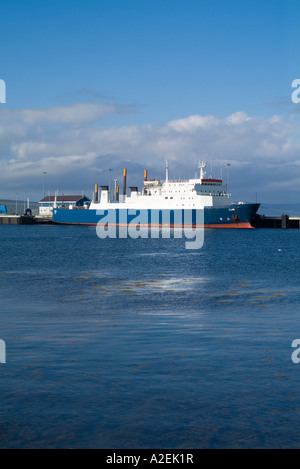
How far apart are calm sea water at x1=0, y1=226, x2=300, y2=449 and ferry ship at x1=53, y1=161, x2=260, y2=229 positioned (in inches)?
3278

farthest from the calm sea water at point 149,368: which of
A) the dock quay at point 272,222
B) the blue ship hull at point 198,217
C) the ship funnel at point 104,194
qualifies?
the ship funnel at point 104,194

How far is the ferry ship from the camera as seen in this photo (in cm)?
11219

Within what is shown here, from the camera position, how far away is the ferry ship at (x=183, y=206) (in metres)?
112

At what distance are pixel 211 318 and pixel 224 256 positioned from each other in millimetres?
34812

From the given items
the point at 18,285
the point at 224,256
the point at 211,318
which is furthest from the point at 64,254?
the point at 211,318

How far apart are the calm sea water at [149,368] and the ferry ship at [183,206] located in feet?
273

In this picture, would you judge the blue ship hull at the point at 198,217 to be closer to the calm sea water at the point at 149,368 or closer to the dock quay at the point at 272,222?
the dock quay at the point at 272,222

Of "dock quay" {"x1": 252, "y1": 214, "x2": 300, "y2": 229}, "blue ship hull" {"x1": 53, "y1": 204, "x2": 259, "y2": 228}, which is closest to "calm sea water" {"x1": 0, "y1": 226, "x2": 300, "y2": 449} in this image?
"blue ship hull" {"x1": 53, "y1": 204, "x2": 259, "y2": 228}

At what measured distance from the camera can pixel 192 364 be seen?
1351 cm

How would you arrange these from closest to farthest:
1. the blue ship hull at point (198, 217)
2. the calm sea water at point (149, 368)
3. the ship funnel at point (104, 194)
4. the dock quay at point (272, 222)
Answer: the calm sea water at point (149, 368)
the blue ship hull at point (198, 217)
the dock quay at point (272, 222)
the ship funnel at point (104, 194)

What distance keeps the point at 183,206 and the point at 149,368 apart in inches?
3978

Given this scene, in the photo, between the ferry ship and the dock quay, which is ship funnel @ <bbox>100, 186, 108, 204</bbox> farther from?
the dock quay

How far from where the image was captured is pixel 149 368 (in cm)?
1313
